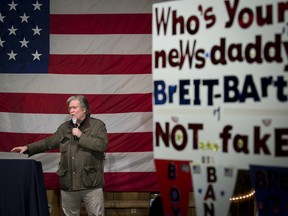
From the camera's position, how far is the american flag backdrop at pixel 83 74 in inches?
172

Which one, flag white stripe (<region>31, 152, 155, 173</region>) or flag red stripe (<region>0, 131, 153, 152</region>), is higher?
flag red stripe (<region>0, 131, 153, 152</region>)

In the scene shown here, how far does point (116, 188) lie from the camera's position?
175 inches

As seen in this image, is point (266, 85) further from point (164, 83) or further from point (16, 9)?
point (16, 9)

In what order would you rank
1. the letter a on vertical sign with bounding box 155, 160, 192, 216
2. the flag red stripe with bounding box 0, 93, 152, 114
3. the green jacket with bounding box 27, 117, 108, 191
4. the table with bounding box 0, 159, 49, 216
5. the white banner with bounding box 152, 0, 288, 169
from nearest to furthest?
1. the white banner with bounding box 152, 0, 288, 169
2. the letter a on vertical sign with bounding box 155, 160, 192, 216
3. the table with bounding box 0, 159, 49, 216
4. the green jacket with bounding box 27, 117, 108, 191
5. the flag red stripe with bounding box 0, 93, 152, 114

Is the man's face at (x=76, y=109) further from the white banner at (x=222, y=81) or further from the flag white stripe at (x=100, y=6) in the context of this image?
the white banner at (x=222, y=81)

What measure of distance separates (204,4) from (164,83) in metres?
0.40

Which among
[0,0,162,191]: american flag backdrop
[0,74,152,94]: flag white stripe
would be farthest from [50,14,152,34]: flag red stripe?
[0,74,152,94]: flag white stripe

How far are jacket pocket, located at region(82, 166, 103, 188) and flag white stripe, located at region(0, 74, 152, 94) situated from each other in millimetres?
871

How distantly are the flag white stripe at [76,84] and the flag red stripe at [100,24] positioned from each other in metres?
0.43

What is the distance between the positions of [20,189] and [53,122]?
37.9 inches

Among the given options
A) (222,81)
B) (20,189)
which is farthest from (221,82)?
(20,189)

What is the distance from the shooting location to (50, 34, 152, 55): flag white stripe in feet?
14.3

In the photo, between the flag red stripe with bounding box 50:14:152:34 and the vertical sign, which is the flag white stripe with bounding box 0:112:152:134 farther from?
the vertical sign

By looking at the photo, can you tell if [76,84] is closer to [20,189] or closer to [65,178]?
[65,178]
